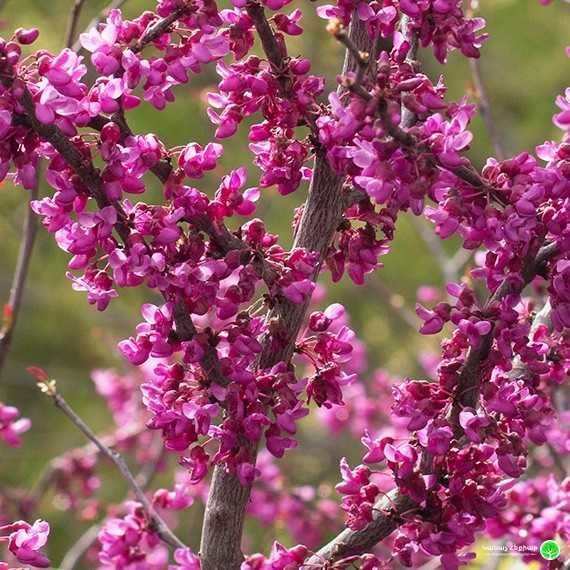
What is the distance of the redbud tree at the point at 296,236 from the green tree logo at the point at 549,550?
353mm

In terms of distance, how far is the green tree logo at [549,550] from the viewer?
1.83m

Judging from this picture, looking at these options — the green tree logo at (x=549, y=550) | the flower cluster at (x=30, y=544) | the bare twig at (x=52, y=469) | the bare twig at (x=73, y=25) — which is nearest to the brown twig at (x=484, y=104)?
the bare twig at (x=73, y=25)

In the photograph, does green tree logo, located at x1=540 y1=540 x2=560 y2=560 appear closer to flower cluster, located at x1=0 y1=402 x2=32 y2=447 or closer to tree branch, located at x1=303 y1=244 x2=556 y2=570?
tree branch, located at x1=303 y1=244 x2=556 y2=570

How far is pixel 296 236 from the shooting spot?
1.58 metres

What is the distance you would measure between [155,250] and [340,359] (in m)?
0.36

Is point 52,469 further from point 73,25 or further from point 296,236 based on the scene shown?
point 296,236

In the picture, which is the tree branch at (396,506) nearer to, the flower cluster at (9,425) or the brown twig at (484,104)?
the flower cluster at (9,425)

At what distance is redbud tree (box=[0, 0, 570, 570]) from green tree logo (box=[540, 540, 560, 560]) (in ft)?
1.16

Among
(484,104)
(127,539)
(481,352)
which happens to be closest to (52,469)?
(127,539)

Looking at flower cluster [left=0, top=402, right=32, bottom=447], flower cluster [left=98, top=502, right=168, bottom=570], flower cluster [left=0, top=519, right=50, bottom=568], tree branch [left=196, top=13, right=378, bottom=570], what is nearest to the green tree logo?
tree branch [left=196, top=13, right=378, bottom=570]

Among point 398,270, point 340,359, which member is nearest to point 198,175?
point 340,359

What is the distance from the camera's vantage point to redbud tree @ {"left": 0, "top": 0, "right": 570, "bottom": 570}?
1.34 metres

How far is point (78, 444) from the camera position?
716 centimetres

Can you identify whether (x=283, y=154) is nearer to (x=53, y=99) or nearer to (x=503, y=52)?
(x=53, y=99)
